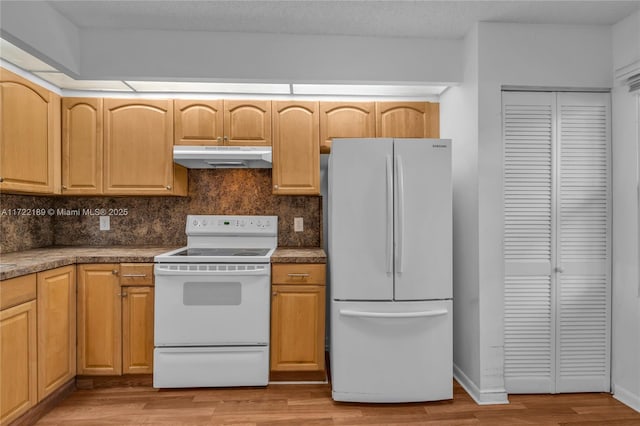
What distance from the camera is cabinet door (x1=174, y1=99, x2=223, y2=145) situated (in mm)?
2844

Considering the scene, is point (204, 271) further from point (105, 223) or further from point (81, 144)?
point (81, 144)

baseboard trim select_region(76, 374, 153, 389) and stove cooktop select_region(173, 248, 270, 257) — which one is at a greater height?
stove cooktop select_region(173, 248, 270, 257)

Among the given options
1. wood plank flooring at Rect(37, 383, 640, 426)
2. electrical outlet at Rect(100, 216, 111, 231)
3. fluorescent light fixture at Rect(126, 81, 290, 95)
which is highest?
fluorescent light fixture at Rect(126, 81, 290, 95)

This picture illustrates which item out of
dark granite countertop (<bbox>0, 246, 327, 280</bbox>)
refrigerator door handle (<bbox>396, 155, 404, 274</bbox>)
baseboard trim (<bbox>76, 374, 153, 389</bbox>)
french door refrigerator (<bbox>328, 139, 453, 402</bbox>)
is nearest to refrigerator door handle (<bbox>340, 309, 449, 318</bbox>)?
french door refrigerator (<bbox>328, 139, 453, 402</bbox>)

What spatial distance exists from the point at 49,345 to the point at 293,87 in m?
2.34

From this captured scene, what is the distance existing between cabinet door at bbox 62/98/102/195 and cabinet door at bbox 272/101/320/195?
1364 millimetres

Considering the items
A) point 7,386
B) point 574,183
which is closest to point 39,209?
point 7,386

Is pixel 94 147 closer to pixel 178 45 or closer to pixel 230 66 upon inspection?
pixel 178 45

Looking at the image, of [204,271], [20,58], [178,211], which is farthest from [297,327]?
[20,58]

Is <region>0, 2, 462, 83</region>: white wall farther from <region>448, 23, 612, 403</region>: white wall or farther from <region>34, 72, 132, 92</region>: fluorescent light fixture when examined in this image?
<region>448, 23, 612, 403</region>: white wall

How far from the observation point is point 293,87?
277 cm

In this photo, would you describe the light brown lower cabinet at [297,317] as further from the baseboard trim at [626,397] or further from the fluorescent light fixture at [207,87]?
the baseboard trim at [626,397]

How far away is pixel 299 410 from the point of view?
7.45 ft

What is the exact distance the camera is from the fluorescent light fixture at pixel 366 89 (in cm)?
275
